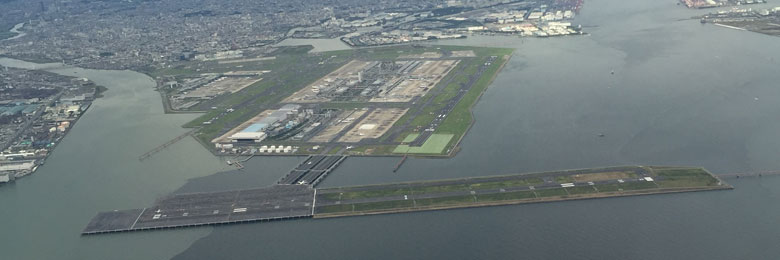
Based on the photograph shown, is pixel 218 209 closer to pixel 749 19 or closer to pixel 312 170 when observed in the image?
pixel 312 170

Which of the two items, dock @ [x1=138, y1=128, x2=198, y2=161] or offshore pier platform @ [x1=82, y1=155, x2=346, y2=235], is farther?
dock @ [x1=138, y1=128, x2=198, y2=161]

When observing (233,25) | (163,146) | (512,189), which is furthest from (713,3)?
(163,146)

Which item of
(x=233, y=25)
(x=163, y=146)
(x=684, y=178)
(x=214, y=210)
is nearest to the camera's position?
(x=684, y=178)

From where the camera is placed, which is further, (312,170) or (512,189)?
(312,170)

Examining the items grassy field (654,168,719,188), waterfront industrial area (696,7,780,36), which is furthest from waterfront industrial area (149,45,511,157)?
waterfront industrial area (696,7,780,36)

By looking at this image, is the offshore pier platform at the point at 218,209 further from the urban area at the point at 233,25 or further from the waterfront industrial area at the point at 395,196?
the urban area at the point at 233,25

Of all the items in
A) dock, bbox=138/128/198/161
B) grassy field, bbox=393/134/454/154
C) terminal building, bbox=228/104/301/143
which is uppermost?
terminal building, bbox=228/104/301/143

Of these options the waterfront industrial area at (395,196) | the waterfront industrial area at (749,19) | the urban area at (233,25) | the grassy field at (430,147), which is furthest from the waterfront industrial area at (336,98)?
the waterfront industrial area at (749,19)

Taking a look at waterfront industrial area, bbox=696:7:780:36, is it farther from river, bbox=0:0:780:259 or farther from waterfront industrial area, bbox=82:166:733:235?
waterfront industrial area, bbox=82:166:733:235
